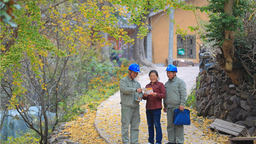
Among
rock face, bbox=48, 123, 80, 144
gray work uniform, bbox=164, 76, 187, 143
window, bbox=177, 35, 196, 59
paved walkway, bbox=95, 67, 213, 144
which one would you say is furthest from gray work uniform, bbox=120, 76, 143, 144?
window, bbox=177, 35, 196, 59

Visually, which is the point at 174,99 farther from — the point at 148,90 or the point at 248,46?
the point at 248,46

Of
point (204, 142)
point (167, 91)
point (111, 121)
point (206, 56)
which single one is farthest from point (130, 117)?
point (206, 56)

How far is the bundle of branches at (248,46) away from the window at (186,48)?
1467 centimetres

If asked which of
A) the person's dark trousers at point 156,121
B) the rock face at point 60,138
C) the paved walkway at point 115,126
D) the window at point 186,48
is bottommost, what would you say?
the rock face at point 60,138

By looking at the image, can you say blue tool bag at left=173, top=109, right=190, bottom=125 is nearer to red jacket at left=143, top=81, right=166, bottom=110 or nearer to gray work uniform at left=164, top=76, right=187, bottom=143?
gray work uniform at left=164, top=76, right=187, bottom=143

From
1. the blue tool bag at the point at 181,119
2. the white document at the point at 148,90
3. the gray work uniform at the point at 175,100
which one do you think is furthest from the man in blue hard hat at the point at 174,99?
the white document at the point at 148,90

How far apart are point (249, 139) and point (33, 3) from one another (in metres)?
4.89

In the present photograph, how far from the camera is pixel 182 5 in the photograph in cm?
602

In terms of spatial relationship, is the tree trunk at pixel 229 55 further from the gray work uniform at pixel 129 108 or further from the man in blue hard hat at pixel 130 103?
the gray work uniform at pixel 129 108

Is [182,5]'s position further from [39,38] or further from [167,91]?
[39,38]

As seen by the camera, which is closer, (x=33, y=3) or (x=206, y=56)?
(x=33, y=3)

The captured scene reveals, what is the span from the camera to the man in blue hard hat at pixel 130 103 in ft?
15.4

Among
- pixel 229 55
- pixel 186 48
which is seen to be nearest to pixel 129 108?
pixel 229 55

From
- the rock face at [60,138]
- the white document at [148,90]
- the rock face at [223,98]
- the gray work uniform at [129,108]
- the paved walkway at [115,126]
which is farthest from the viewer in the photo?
the rock face at [60,138]
